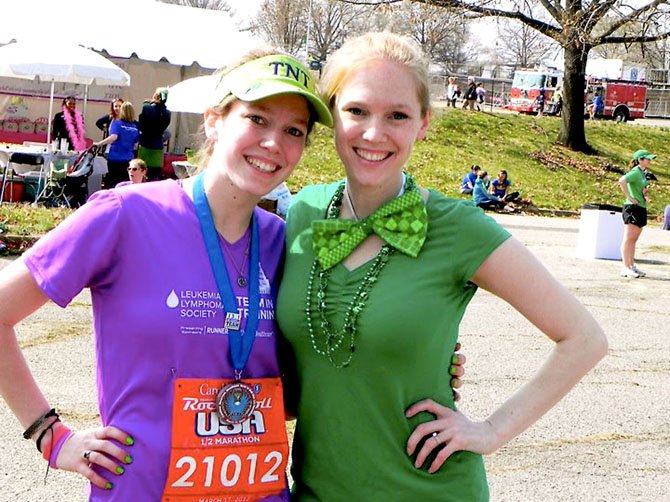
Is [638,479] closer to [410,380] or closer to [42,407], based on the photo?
[410,380]

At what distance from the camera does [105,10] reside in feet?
70.2

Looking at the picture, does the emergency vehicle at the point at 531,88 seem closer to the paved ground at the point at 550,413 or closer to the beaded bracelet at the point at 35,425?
the paved ground at the point at 550,413

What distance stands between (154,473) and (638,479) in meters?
3.91

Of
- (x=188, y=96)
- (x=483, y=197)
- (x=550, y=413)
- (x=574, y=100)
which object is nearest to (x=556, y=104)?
(x=574, y=100)

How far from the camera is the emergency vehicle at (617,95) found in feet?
151

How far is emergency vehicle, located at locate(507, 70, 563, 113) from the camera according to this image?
44656 mm

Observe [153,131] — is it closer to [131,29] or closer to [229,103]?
[131,29]

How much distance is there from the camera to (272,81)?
2256 mm

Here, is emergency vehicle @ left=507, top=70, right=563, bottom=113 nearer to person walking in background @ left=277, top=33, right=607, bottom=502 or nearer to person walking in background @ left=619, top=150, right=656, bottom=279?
person walking in background @ left=619, top=150, right=656, bottom=279

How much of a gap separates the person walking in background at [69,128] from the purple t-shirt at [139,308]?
14466mm

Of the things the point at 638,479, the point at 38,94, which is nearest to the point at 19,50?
the point at 38,94

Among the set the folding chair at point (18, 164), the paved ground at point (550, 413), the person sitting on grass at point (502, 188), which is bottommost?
the paved ground at point (550, 413)

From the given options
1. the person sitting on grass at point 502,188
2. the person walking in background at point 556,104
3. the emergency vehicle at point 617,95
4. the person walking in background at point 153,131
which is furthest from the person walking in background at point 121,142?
the emergency vehicle at point 617,95

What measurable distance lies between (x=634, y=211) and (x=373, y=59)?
11419 mm
